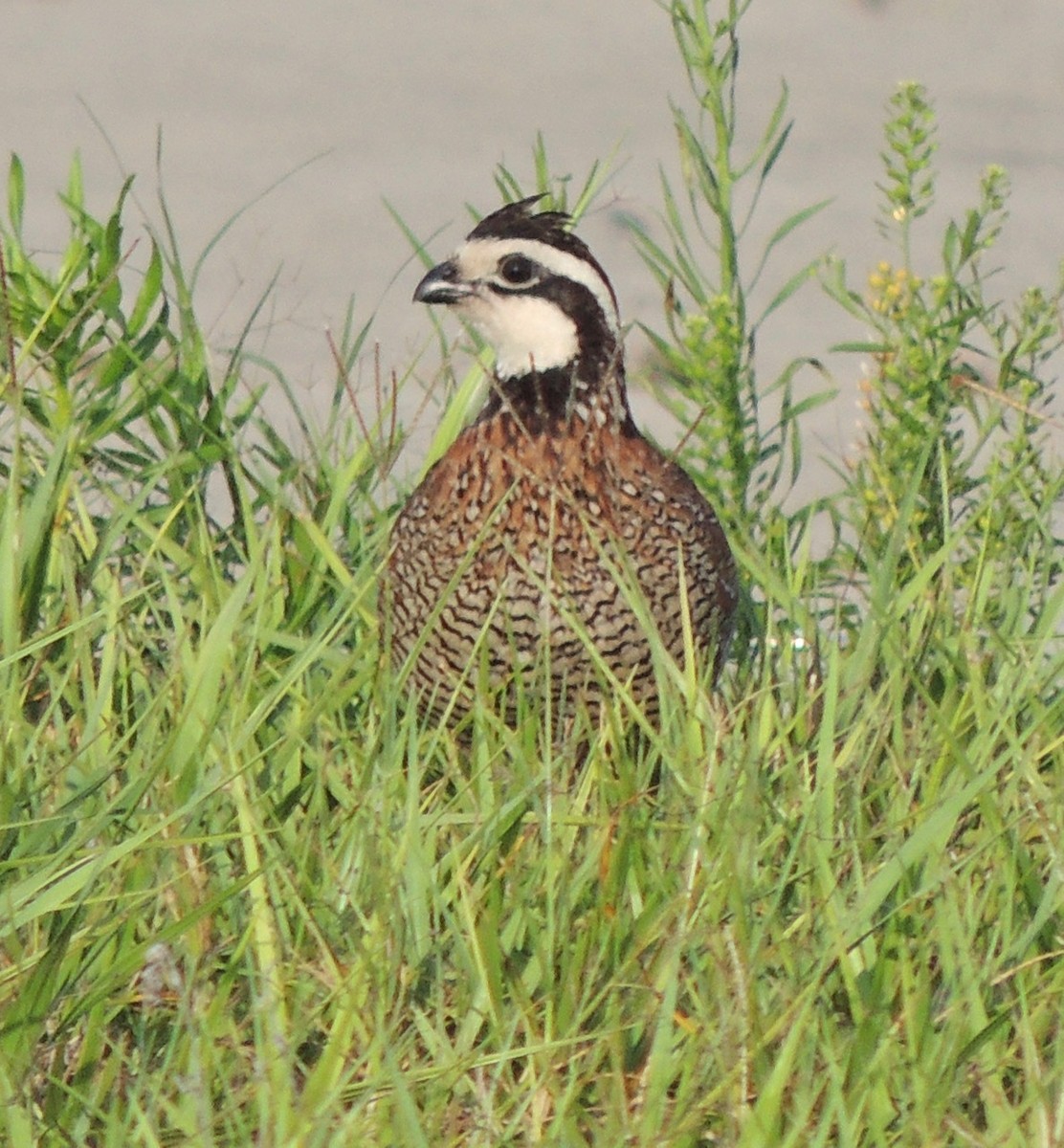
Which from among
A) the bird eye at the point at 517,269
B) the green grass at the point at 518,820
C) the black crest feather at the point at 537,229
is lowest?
the green grass at the point at 518,820

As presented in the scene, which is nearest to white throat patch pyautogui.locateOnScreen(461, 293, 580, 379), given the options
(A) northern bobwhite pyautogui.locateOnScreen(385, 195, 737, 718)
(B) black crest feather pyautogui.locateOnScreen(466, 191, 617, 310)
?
(A) northern bobwhite pyautogui.locateOnScreen(385, 195, 737, 718)

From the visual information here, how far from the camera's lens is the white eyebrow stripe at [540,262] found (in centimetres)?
434

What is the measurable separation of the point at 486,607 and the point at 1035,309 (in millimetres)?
1127

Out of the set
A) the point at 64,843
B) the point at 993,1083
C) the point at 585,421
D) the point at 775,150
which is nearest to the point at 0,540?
the point at 64,843

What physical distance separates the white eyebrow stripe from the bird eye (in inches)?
0.4

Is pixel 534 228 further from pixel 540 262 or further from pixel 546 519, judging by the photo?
pixel 546 519

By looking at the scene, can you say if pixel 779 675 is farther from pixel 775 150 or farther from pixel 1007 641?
pixel 775 150

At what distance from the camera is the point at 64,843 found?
10.3 ft

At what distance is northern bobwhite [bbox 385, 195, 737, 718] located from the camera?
3971 mm

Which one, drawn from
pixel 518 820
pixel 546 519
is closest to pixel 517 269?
pixel 546 519

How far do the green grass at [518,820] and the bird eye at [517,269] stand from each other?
28cm

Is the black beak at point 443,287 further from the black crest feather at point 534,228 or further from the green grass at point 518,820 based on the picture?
the green grass at point 518,820

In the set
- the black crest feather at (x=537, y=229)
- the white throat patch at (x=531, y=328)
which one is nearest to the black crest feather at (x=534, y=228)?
the black crest feather at (x=537, y=229)

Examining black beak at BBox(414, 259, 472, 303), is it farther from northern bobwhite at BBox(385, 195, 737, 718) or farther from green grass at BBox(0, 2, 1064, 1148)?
green grass at BBox(0, 2, 1064, 1148)
